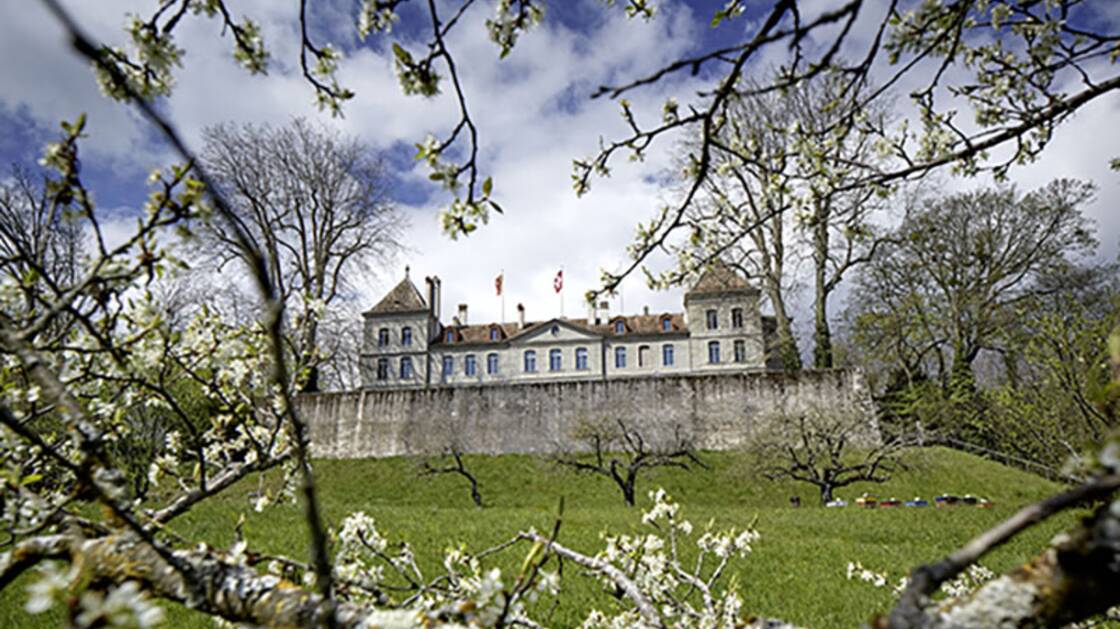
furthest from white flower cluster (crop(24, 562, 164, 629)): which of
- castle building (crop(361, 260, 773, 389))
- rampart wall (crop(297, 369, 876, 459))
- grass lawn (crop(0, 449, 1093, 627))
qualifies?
castle building (crop(361, 260, 773, 389))

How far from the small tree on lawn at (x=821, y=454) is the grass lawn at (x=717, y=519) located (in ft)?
1.86

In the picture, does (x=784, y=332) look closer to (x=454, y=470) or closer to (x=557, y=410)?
(x=557, y=410)

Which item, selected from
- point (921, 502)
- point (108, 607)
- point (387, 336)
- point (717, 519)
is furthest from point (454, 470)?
point (387, 336)

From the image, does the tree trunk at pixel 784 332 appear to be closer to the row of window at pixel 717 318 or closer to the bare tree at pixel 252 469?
the row of window at pixel 717 318

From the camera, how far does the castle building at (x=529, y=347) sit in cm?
3809

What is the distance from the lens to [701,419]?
20406 millimetres

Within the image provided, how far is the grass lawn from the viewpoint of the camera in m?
5.45

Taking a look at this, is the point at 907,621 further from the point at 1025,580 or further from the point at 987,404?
the point at 987,404

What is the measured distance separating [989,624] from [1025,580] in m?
0.06

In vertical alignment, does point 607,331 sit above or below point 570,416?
above

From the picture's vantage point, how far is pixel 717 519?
10453mm

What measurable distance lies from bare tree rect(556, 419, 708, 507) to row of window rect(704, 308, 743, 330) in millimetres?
18403

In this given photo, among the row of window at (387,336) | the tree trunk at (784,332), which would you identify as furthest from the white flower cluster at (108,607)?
the row of window at (387,336)

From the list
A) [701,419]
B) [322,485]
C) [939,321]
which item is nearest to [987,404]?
[939,321]
